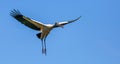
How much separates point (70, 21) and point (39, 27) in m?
4.14

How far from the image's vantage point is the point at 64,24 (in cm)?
8181

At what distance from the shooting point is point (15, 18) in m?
82.0

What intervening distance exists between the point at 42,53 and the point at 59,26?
15.7 ft

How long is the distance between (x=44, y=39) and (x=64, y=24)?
328 cm

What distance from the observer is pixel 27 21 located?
82.4 meters

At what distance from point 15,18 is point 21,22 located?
3.94ft

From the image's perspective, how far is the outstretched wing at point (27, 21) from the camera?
81.6 meters

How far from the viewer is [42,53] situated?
83.1 m

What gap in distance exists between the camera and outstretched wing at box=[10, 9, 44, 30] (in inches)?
3211

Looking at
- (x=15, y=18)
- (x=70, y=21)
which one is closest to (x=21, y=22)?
(x=15, y=18)

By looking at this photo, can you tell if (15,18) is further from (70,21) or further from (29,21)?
(70,21)

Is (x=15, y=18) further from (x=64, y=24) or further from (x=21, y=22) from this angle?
(x=64, y=24)

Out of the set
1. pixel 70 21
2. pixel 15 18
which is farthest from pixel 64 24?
pixel 15 18

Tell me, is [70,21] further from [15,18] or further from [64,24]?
[15,18]
